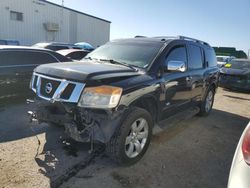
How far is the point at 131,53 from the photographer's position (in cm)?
466

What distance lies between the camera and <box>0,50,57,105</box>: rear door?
6.15m

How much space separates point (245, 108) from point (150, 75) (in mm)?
5952

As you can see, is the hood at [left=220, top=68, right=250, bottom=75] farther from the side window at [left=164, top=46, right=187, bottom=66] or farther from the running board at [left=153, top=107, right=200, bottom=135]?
the side window at [left=164, top=46, right=187, bottom=66]

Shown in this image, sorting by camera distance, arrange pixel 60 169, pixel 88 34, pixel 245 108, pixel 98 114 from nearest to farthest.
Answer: pixel 98 114
pixel 60 169
pixel 245 108
pixel 88 34

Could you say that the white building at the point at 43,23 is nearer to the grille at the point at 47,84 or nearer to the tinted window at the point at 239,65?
the tinted window at the point at 239,65

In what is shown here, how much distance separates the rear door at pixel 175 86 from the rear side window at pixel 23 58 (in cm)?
346

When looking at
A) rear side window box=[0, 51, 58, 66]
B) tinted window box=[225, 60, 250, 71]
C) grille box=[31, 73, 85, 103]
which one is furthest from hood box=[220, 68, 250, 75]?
grille box=[31, 73, 85, 103]

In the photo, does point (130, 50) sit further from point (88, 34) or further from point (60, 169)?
point (88, 34)

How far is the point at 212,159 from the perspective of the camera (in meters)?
4.34

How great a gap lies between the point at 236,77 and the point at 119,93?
33.7 ft

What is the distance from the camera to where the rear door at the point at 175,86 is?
4.53m

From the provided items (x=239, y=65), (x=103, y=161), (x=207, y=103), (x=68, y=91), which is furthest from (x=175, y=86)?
(x=239, y=65)

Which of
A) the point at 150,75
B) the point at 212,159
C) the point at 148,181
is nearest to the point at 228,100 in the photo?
the point at 212,159

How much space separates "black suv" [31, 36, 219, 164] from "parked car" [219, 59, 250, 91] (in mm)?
7829
